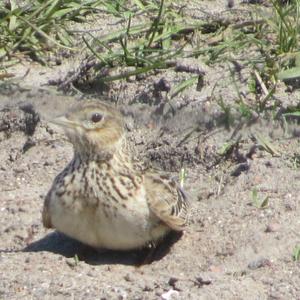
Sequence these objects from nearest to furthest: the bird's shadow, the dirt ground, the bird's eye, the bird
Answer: the dirt ground → the bird → the bird's eye → the bird's shadow

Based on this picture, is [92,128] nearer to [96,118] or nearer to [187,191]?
[96,118]

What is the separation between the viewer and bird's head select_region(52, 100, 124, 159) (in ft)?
25.8

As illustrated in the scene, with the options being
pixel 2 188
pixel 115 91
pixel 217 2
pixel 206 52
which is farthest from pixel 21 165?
pixel 217 2

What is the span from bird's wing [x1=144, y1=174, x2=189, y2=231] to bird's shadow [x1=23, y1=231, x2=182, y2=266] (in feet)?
0.68

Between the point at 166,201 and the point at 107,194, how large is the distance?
41cm

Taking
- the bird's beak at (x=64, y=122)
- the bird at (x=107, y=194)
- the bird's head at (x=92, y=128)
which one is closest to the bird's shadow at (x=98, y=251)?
the bird at (x=107, y=194)

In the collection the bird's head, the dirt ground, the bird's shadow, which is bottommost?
the bird's shadow

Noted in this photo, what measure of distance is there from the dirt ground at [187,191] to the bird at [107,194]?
0.64ft

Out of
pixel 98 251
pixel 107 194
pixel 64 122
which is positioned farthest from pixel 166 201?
pixel 64 122

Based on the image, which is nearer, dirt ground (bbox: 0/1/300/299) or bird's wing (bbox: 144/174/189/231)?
dirt ground (bbox: 0/1/300/299)

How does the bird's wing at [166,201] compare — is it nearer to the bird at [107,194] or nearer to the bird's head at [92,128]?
the bird at [107,194]

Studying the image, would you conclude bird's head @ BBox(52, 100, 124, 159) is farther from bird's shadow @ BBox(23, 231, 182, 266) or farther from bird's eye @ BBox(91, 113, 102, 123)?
bird's shadow @ BBox(23, 231, 182, 266)

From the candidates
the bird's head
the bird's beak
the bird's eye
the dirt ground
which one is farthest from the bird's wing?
the bird's beak

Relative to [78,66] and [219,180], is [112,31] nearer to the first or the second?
[78,66]
